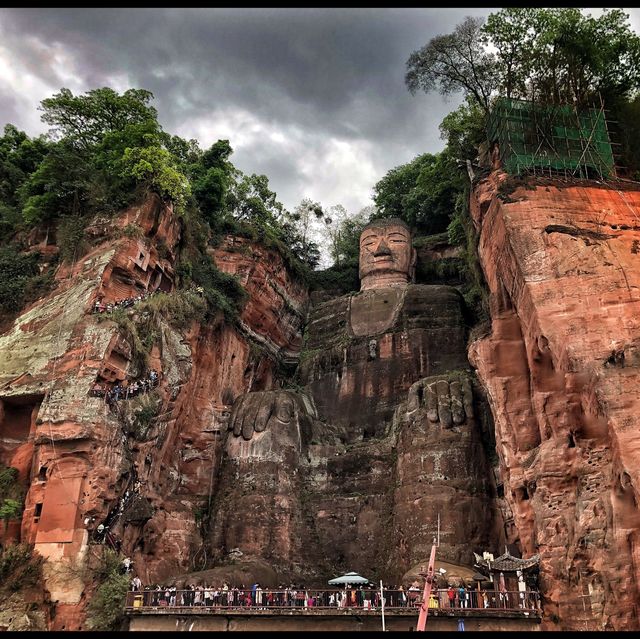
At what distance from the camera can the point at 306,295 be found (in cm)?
4347

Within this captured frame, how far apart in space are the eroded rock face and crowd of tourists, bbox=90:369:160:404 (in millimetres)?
12369

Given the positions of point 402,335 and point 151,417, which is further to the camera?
point 402,335

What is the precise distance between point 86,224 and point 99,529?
1423 cm

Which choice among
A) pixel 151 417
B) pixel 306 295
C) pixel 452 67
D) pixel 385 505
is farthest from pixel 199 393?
pixel 452 67

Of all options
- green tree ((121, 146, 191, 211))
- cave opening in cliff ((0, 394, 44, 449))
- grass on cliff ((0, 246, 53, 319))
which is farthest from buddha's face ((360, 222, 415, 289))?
cave opening in cliff ((0, 394, 44, 449))

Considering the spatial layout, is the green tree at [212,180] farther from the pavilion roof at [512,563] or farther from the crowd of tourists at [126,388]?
the pavilion roof at [512,563]

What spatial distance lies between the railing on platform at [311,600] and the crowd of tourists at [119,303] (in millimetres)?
10906

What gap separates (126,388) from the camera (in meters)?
25.1

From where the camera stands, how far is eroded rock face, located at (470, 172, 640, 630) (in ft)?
57.3

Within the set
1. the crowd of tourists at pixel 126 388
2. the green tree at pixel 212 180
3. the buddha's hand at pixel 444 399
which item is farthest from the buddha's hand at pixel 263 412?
the green tree at pixel 212 180

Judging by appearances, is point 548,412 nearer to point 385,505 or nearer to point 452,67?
point 385,505

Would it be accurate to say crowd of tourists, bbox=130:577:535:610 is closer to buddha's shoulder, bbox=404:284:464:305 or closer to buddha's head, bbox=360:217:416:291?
buddha's shoulder, bbox=404:284:464:305

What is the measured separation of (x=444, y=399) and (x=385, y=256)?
46.3ft

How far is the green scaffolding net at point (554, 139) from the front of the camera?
25.2 metres
